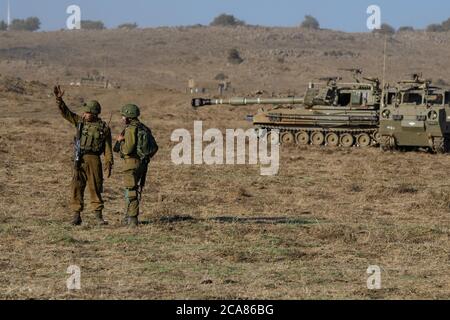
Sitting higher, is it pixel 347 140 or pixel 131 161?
pixel 131 161

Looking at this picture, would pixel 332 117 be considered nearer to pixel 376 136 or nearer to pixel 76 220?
pixel 376 136

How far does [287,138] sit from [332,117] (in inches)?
72.9

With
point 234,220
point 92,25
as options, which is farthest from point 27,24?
point 234,220

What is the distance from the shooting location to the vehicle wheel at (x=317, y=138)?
30625 mm

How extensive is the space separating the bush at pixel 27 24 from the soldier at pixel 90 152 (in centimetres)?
12703

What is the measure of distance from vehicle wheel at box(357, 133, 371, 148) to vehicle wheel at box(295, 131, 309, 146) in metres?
1.76

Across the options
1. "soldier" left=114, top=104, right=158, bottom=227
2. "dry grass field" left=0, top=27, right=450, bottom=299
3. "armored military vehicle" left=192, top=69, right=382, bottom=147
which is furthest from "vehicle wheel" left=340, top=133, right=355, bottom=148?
"soldier" left=114, top=104, right=158, bottom=227

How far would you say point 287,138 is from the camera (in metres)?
31.2

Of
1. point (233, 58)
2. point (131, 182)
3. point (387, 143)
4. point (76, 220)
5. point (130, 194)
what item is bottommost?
point (387, 143)

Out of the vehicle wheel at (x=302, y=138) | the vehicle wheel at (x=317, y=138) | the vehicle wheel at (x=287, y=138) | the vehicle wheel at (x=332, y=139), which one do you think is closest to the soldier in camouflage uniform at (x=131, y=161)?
the vehicle wheel at (x=332, y=139)

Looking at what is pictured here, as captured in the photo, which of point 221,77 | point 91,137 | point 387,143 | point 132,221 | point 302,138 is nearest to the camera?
point 91,137

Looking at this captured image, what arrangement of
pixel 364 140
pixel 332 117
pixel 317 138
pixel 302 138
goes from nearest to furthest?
1. pixel 364 140
2. pixel 332 117
3. pixel 317 138
4. pixel 302 138

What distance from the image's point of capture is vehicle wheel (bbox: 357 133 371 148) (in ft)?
98.3
